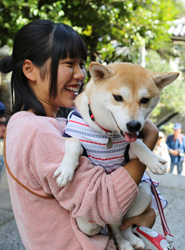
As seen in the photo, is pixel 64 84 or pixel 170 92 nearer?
pixel 64 84

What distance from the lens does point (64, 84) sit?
1466 millimetres

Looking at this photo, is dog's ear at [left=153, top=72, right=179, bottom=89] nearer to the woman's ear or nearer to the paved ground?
the woman's ear

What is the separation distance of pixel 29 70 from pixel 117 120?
0.52m

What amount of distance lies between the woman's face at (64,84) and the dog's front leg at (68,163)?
30 centimetres

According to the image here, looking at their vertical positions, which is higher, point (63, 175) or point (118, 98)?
point (118, 98)

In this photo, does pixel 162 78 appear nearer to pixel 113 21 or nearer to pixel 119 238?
pixel 119 238

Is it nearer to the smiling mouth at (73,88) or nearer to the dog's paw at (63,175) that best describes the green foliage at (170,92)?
the smiling mouth at (73,88)

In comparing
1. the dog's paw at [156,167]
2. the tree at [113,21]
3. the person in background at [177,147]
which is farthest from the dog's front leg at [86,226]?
the person in background at [177,147]

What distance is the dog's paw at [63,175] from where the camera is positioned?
3.65 feet

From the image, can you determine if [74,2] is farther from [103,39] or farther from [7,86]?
[7,86]

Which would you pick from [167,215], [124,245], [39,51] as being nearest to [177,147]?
[167,215]

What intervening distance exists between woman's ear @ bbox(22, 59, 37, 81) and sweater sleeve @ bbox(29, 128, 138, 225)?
0.42m

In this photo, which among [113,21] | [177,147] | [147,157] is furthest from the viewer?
[177,147]

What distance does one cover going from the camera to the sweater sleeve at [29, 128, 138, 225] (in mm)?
1116
